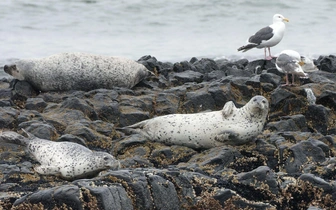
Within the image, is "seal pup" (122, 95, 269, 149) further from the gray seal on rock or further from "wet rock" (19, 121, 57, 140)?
the gray seal on rock

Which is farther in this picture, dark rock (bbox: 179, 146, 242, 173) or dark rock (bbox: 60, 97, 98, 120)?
dark rock (bbox: 60, 97, 98, 120)

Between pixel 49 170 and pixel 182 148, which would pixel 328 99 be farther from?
pixel 49 170

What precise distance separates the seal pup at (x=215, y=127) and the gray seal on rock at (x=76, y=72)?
2.84 metres

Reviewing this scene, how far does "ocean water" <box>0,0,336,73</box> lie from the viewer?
18.2 m

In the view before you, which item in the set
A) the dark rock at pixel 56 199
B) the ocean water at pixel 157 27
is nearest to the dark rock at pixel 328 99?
the dark rock at pixel 56 199

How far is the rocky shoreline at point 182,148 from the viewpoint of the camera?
18.6 ft

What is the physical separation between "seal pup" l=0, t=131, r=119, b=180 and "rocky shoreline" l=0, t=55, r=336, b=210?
111 millimetres

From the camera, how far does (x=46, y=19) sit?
23094 millimetres

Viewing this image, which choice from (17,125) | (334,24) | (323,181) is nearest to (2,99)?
(17,125)

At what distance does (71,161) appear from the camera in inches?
255

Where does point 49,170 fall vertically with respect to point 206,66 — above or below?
above

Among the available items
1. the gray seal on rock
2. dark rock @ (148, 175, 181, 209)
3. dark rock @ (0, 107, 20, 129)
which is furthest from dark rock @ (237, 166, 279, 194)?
the gray seal on rock

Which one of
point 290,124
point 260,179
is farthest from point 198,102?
point 260,179

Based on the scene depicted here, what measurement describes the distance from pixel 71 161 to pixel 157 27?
16057 mm
